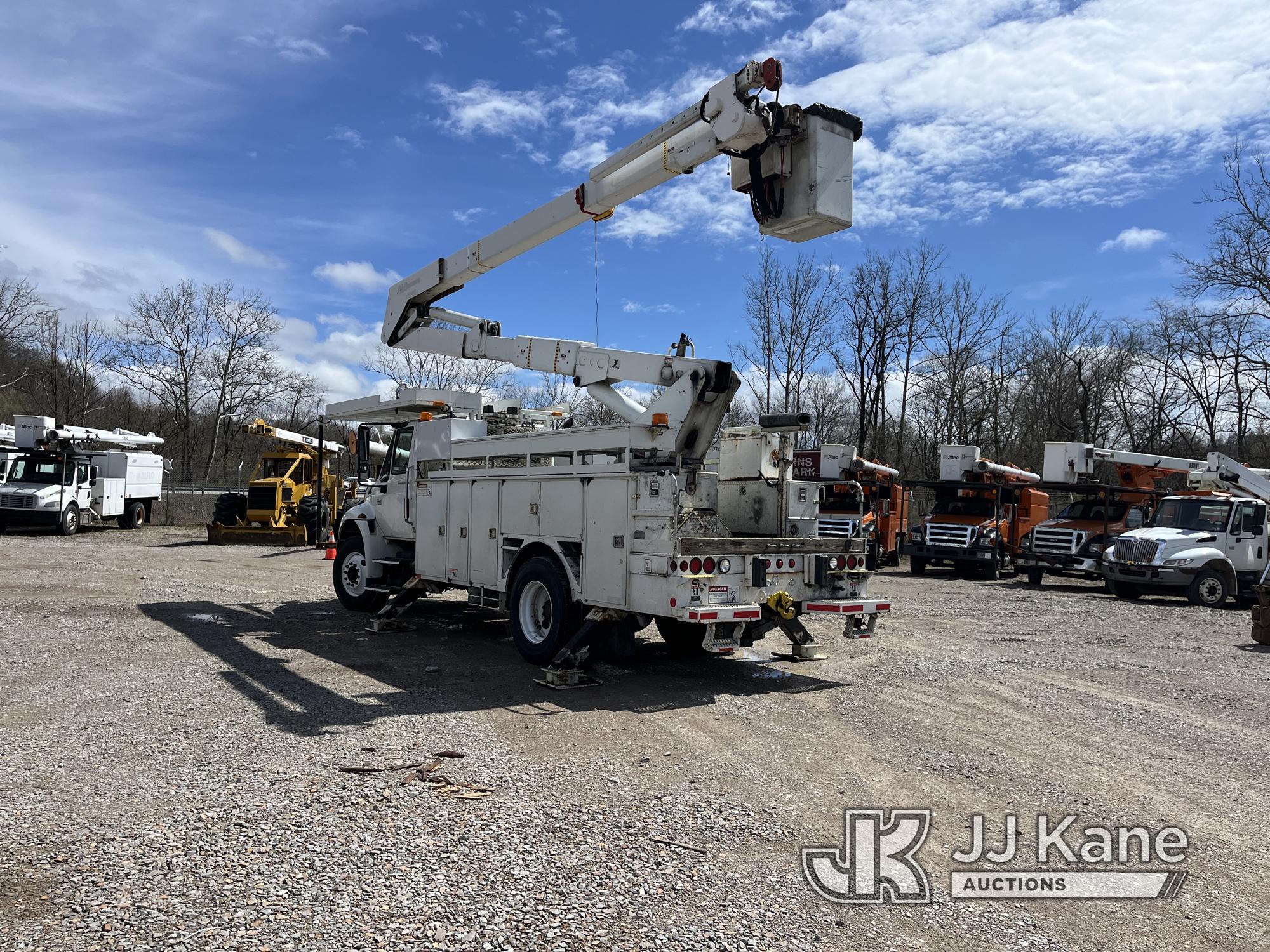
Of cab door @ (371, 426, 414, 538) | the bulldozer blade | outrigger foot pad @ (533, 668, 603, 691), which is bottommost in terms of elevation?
outrigger foot pad @ (533, 668, 603, 691)

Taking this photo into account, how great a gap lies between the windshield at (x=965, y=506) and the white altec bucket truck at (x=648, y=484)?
15627 mm

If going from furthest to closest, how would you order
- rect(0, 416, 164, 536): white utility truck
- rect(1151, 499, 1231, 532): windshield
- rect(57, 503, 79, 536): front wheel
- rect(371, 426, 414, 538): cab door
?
rect(57, 503, 79, 536): front wheel → rect(0, 416, 164, 536): white utility truck → rect(1151, 499, 1231, 532): windshield → rect(371, 426, 414, 538): cab door

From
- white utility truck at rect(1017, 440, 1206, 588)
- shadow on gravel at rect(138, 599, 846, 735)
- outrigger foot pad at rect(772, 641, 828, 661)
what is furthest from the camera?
white utility truck at rect(1017, 440, 1206, 588)

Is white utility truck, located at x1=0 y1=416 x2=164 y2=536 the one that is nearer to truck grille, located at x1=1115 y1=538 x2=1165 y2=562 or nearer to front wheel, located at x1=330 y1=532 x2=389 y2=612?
front wheel, located at x1=330 y1=532 x2=389 y2=612

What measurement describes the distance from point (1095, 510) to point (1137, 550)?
417 cm

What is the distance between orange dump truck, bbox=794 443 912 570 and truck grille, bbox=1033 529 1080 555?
12.7 ft

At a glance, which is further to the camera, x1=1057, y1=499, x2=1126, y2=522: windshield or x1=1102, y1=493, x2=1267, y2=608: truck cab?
x1=1057, y1=499, x2=1126, y2=522: windshield

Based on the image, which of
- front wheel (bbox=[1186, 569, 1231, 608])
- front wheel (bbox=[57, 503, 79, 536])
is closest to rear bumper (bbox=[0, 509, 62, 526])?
front wheel (bbox=[57, 503, 79, 536])

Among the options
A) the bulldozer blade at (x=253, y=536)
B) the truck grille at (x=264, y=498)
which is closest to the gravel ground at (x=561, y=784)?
the bulldozer blade at (x=253, y=536)

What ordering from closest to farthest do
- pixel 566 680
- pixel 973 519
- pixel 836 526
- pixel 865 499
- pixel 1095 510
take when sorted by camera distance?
pixel 566 680
pixel 1095 510
pixel 865 499
pixel 973 519
pixel 836 526

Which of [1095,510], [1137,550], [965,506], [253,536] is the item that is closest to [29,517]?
[253,536]

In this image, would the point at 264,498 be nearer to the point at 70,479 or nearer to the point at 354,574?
the point at 70,479

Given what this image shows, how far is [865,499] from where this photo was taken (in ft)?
74.2

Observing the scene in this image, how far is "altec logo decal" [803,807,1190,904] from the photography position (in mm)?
4023
